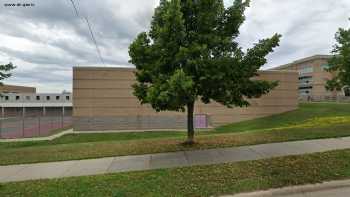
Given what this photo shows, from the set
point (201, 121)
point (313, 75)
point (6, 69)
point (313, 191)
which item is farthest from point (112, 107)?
point (313, 75)

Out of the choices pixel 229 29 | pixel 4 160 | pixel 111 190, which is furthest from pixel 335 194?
pixel 4 160

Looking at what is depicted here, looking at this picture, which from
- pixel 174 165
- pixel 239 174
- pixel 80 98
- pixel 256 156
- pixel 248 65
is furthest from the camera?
pixel 80 98

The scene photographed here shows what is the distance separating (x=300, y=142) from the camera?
9352 mm

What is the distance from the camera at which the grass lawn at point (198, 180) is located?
216 inches

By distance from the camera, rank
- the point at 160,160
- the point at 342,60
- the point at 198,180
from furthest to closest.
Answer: the point at 342,60
the point at 160,160
the point at 198,180

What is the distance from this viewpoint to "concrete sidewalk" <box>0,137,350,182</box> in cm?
718

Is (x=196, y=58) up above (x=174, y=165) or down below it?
above

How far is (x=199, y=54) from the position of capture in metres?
8.23

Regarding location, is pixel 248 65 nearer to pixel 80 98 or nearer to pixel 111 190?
pixel 111 190

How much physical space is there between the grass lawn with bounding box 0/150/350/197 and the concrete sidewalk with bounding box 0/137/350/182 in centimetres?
64

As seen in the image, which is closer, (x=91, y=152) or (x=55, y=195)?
(x=55, y=195)

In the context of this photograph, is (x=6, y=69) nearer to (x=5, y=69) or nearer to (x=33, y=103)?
(x=5, y=69)

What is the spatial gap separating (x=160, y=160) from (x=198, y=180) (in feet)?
7.15

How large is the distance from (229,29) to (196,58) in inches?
70.3
